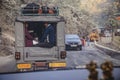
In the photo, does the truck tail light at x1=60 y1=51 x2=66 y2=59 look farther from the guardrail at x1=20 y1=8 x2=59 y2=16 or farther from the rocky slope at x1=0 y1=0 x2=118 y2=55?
the guardrail at x1=20 y1=8 x2=59 y2=16

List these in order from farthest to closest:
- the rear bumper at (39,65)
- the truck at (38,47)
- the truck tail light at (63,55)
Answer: the truck tail light at (63,55)
the truck at (38,47)
the rear bumper at (39,65)

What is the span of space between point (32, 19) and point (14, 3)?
25 centimetres

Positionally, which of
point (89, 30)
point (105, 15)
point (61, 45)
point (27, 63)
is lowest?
point (27, 63)

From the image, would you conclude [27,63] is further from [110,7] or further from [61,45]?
[110,7]

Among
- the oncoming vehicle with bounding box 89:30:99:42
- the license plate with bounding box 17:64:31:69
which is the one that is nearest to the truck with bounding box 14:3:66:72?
the license plate with bounding box 17:64:31:69

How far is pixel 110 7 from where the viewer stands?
7.64ft

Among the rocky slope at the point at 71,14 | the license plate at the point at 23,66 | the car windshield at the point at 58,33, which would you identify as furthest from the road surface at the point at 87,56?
the license plate at the point at 23,66

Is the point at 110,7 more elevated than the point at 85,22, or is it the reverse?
the point at 110,7

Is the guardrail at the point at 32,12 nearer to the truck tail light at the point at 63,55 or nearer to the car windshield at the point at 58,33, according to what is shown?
the car windshield at the point at 58,33

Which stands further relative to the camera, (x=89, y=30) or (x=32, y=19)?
(x=89, y=30)

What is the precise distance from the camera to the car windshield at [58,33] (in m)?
2.17

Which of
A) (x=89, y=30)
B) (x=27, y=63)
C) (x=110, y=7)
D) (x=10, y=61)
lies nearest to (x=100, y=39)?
(x=89, y=30)

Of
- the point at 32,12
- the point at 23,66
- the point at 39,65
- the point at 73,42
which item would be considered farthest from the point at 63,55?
the point at 32,12

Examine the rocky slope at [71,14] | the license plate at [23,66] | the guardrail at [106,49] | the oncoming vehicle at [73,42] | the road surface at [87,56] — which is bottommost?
the license plate at [23,66]
